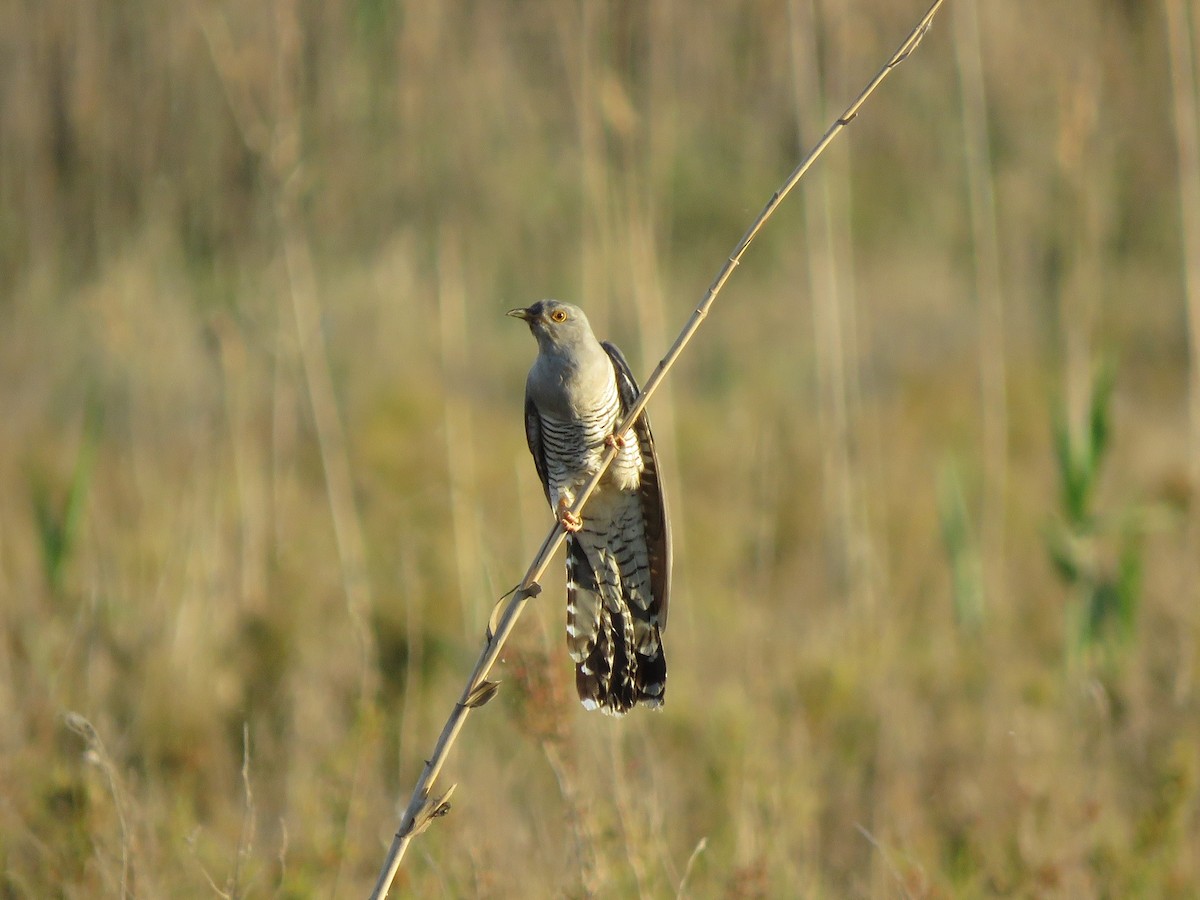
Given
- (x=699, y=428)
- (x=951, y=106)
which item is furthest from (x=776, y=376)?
(x=951, y=106)

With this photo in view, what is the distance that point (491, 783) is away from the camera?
10.4 feet

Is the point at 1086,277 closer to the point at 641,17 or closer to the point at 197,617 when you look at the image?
the point at 641,17

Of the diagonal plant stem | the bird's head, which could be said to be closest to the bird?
the bird's head

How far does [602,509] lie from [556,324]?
0.51 metres

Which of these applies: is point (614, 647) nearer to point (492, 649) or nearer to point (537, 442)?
point (537, 442)

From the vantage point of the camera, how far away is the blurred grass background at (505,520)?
2.96m

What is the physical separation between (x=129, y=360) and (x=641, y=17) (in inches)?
108

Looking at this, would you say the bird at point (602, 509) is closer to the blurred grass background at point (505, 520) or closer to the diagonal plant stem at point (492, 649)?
the blurred grass background at point (505, 520)

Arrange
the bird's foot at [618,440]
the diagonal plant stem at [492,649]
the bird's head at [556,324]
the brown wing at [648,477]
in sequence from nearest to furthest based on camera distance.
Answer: the diagonal plant stem at [492,649] < the bird's foot at [618,440] < the bird's head at [556,324] < the brown wing at [648,477]

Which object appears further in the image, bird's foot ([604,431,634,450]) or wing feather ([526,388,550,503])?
wing feather ([526,388,550,503])

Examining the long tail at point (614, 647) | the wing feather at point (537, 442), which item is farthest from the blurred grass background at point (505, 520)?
the wing feather at point (537, 442)

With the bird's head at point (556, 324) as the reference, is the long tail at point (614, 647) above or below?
below

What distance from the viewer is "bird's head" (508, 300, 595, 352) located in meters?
2.74

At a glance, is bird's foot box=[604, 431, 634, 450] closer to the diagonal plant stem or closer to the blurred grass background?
the blurred grass background
